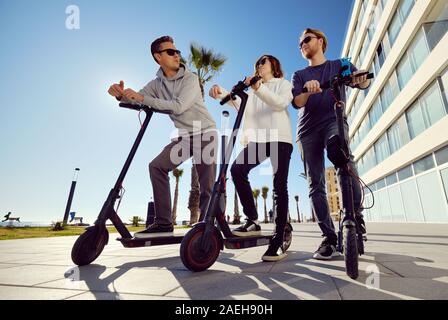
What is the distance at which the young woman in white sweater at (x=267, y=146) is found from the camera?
2539 millimetres

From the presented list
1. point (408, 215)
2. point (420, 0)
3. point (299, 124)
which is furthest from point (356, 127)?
point (299, 124)

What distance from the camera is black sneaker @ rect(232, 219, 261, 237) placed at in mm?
2592

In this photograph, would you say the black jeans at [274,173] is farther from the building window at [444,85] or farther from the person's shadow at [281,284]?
the building window at [444,85]

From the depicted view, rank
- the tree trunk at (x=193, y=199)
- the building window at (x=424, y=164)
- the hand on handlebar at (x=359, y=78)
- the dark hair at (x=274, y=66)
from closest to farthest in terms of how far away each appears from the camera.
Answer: the hand on handlebar at (x=359, y=78)
the dark hair at (x=274, y=66)
the building window at (x=424, y=164)
the tree trunk at (x=193, y=199)

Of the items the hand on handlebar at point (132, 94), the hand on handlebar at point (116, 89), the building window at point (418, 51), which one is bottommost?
the hand on handlebar at point (132, 94)

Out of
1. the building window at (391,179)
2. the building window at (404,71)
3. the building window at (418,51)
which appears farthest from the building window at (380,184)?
the building window at (418,51)

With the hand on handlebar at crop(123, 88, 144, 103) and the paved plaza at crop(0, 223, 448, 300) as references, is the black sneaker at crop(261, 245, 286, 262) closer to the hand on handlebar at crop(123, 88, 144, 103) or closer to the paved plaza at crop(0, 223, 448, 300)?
the paved plaza at crop(0, 223, 448, 300)

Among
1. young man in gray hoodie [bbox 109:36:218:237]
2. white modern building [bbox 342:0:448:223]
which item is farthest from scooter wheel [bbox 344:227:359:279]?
white modern building [bbox 342:0:448:223]

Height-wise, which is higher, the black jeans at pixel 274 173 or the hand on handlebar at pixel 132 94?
the hand on handlebar at pixel 132 94

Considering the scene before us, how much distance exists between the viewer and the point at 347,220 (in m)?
1.82

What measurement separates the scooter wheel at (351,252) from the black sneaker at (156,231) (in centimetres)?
186

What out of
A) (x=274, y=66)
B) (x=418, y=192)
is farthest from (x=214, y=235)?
(x=418, y=192)

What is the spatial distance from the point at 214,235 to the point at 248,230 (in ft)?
2.50

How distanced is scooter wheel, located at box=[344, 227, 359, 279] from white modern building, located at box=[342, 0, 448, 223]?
1268 centimetres
